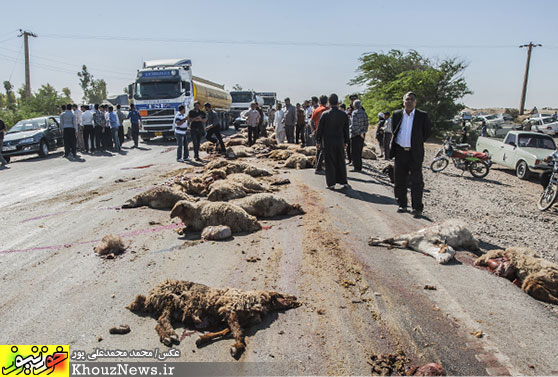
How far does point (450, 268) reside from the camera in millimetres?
4820

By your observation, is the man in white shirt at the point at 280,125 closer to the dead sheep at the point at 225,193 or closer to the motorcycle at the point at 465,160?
the motorcycle at the point at 465,160

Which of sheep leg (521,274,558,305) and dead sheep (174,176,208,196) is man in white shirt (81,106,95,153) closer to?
dead sheep (174,176,208,196)

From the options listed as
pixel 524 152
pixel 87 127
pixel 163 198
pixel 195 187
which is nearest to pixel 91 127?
pixel 87 127

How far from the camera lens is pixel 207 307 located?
3723 mm

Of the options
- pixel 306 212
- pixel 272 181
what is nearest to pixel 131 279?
pixel 306 212

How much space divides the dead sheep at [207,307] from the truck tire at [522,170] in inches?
604

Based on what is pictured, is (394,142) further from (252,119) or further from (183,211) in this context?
(252,119)

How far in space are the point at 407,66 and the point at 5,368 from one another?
100 feet

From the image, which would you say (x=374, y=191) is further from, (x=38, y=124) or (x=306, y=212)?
(x=38, y=124)

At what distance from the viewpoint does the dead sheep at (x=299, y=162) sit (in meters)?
12.0

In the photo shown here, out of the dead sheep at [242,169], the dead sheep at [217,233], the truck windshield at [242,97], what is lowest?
the dead sheep at [217,233]

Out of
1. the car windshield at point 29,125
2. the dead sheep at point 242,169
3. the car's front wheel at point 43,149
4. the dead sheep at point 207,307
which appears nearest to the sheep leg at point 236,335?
the dead sheep at point 207,307

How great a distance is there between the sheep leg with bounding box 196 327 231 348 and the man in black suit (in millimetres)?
4541

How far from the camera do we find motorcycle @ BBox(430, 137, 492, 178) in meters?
15.2
